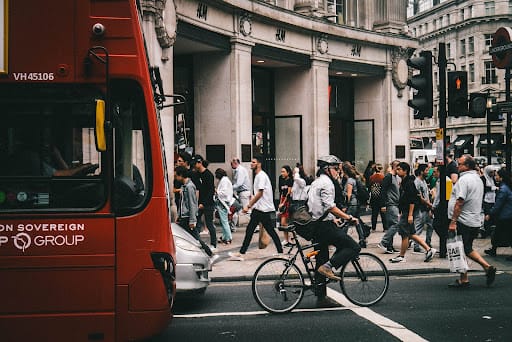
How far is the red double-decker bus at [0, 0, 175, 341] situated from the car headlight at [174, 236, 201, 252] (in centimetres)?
337

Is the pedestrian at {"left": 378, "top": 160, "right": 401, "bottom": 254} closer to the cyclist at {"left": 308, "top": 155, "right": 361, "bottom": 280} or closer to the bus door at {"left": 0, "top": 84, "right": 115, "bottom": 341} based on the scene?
the cyclist at {"left": 308, "top": 155, "right": 361, "bottom": 280}

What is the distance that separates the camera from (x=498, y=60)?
14391 millimetres

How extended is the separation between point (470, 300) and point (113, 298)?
5.58m

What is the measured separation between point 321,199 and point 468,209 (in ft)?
9.34

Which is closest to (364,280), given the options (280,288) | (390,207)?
(280,288)

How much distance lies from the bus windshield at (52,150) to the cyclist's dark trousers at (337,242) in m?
3.64

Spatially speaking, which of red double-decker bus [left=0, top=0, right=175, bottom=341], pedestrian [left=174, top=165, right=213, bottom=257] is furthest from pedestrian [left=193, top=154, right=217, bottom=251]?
red double-decker bus [left=0, top=0, right=175, bottom=341]

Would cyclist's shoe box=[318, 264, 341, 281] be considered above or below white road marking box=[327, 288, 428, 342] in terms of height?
above

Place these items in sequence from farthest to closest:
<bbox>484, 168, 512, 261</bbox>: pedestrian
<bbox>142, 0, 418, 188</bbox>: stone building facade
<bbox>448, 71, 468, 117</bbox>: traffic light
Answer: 1. <bbox>142, 0, 418, 188</bbox>: stone building facade
2. <bbox>484, 168, 512, 261</bbox>: pedestrian
3. <bbox>448, 71, 468, 117</bbox>: traffic light

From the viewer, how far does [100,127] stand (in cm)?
548

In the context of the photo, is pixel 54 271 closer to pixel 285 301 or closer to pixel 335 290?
pixel 285 301

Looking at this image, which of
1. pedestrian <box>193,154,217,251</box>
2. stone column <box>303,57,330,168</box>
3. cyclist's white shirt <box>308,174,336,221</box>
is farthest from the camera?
stone column <box>303,57,330,168</box>

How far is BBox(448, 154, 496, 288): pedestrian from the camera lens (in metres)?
10.6

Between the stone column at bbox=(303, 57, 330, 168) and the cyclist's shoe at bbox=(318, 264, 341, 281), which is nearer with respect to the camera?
the cyclist's shoe at bbox=(318, 264, 341, 281)
